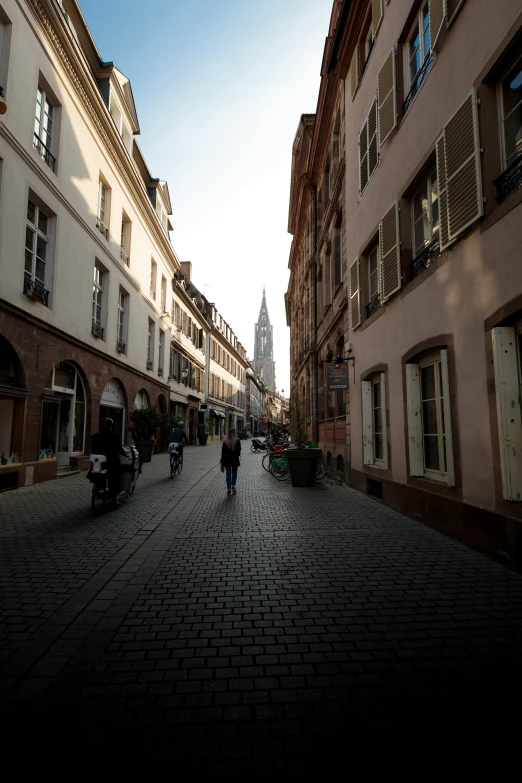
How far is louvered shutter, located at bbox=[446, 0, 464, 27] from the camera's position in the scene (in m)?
6.09

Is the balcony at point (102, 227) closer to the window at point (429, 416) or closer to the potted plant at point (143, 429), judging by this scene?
the potted plant at point (143, 429)

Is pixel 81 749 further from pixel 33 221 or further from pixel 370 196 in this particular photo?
pixel 33 221

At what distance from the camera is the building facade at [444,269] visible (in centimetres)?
497

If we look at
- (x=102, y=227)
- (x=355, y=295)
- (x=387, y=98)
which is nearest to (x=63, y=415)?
(x=102, y=227)

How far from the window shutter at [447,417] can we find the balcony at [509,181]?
205 cm

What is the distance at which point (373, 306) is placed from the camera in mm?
10234

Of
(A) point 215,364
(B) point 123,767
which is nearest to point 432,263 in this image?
(B) point 123,767

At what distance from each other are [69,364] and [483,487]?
12097 mm

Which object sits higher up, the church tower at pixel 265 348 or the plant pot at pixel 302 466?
the church tower at pixel 265 348

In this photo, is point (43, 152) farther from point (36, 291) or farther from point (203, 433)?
point (203, 433)

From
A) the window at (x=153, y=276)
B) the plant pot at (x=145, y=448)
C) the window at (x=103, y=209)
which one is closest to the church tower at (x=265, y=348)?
the window at (x=153, y=276)

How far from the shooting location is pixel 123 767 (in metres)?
1.93

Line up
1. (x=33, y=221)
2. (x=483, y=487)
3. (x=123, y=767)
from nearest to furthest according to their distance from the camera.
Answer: (x=123, y=767) < (x=483, y=487) < (x=33, y=221)

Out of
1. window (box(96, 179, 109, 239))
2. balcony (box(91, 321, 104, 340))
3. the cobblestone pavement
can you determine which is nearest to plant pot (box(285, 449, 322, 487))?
the cobblestone pavement
